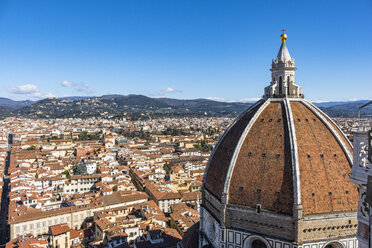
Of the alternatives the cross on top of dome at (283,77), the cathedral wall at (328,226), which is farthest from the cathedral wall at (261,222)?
the cross on top of dome at (283,77)

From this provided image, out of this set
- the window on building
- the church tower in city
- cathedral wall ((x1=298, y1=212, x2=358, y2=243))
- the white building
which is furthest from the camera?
the window on building

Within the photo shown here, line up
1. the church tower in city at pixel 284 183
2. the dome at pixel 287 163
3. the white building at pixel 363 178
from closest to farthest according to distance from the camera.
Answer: the white building at pixel 363 178, the church tower in city at pixel 284 183, the dome at pixel 287 163

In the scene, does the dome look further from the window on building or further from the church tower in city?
the window on building

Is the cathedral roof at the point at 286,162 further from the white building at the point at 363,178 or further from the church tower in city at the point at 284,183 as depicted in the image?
the white building at the point at 363,178

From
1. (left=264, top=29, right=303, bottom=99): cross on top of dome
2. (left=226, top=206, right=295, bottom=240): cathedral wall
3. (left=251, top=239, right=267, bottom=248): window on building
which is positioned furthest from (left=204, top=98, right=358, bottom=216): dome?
(left=251, top=239, right=267, bottom=248): window on building

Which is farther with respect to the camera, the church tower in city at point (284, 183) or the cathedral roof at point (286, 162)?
the cathedral roof at point (286, 162)

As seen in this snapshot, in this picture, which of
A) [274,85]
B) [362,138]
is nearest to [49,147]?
[274,85]

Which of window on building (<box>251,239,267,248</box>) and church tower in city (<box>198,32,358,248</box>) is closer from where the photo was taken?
church tower in city (<box>198,32,358,248</box>)
